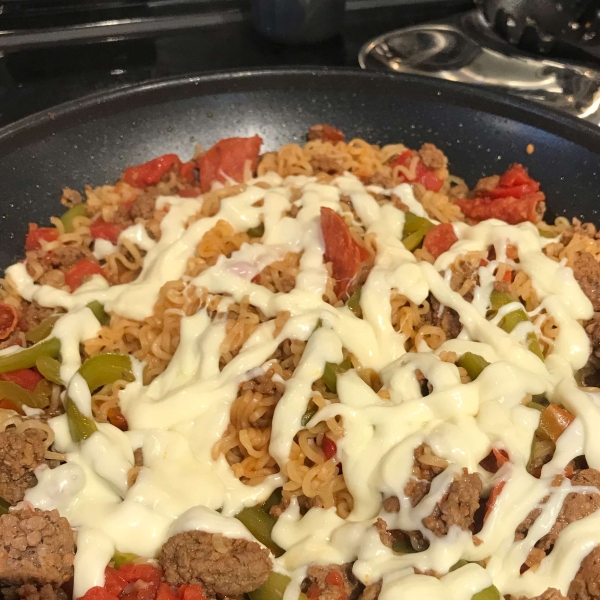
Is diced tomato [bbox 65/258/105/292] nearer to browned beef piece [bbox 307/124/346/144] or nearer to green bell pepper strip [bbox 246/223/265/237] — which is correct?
green bell pepper strip [bbox 246/223/265/237]

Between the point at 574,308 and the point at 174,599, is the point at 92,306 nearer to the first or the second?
the point at 174,599

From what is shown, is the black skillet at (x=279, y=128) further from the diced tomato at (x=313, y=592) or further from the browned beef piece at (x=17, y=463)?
the diced tomato at (x=313, y=592)

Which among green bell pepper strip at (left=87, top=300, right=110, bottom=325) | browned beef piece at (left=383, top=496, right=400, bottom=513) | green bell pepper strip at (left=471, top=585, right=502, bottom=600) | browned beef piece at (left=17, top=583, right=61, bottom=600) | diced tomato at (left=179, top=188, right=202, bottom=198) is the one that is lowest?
browned beef piece at (left=17, top=583, right=61, bottom=600)

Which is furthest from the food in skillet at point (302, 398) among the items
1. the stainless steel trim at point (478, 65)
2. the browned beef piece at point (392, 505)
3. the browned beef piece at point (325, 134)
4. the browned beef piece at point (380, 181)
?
the stainless steel trim at point (478, 65)

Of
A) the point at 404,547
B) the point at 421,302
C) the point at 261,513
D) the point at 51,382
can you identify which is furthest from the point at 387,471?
the point at 51,382

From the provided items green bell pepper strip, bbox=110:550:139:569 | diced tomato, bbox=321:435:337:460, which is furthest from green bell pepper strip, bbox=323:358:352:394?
green bell pepper strip, bbox=110:550:139:569

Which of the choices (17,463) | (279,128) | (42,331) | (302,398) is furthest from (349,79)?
(17,463)
